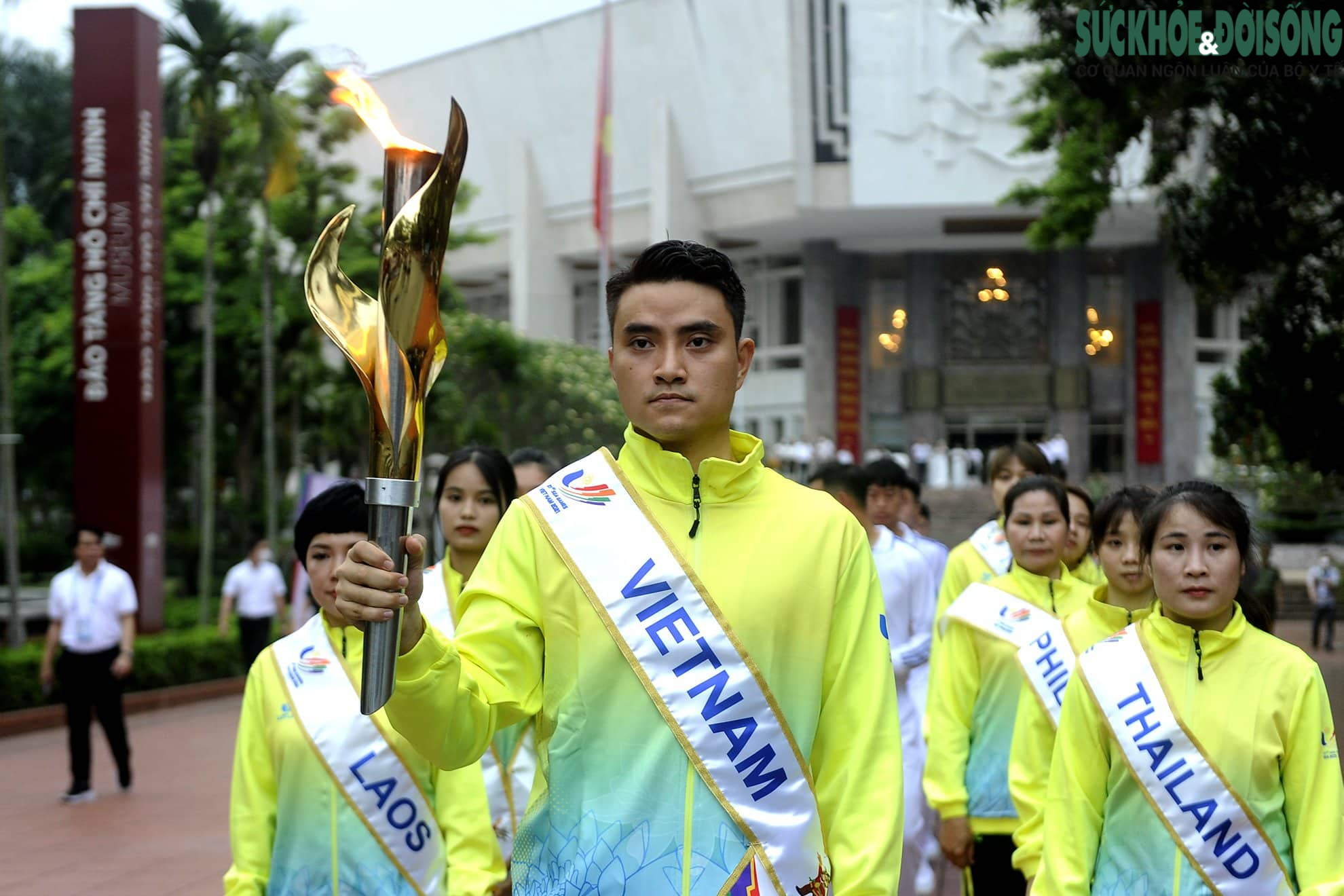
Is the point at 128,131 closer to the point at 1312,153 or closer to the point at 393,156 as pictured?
the point at 1312,153

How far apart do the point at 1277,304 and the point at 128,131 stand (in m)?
11.6

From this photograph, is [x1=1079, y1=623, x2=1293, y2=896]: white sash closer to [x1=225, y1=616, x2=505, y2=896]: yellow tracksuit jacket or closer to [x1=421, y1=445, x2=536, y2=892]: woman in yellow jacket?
[x1=225, y1=616, x2=505, y2=896]: yellow tracksuit jacket

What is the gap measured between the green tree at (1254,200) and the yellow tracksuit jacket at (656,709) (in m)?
6.78

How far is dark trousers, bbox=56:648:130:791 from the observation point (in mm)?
10633

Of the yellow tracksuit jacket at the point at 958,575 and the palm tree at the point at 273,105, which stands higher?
the palm tree at the point at 273,105

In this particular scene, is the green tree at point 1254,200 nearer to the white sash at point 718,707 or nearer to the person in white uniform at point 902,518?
the person in white uniform at point 902,518

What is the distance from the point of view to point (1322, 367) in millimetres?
11961

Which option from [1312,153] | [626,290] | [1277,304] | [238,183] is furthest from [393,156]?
[238,183]

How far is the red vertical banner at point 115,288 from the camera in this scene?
16734 millimetres

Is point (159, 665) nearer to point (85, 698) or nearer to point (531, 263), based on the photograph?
point (85, 698)

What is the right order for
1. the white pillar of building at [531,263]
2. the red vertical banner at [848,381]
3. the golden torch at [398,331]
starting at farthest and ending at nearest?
the white pillar of building at [531,263], the red vertical banner at [848,381], the golden torch at [398,331]

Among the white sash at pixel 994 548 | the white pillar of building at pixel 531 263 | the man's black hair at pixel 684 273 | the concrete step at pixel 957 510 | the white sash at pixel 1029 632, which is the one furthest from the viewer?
the white pillar of building at pixel 531 263

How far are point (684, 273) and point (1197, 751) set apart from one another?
1.75 meters

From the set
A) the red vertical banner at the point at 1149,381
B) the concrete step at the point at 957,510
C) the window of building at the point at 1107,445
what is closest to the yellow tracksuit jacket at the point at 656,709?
the concrete step at the point at 957,510
